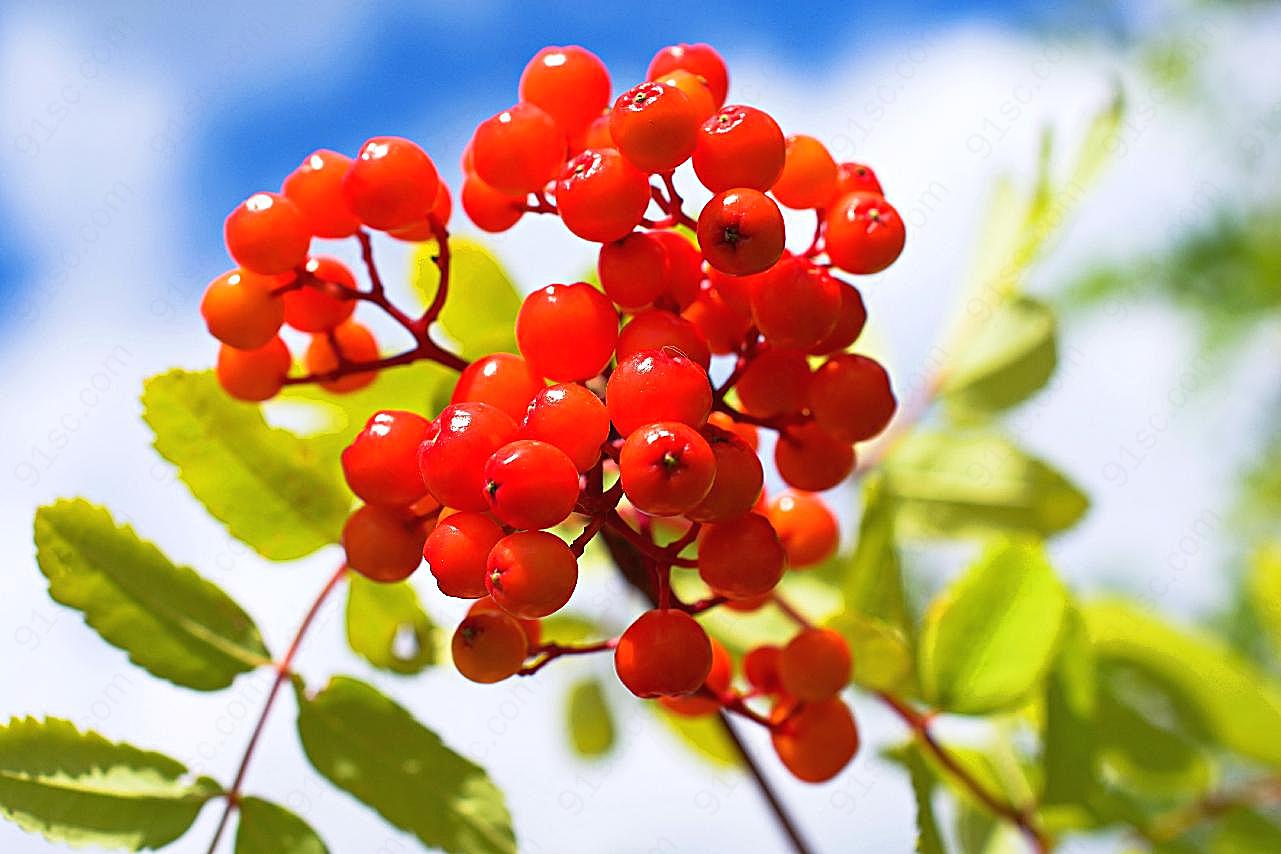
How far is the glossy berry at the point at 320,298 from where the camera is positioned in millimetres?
1229

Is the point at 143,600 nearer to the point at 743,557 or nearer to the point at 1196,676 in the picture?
the point at 743,557

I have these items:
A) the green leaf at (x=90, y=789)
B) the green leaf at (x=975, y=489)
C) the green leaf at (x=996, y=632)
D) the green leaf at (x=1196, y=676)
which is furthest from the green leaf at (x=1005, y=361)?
the green leaf at (x=90, y=789)

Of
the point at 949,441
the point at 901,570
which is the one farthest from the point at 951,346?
the point at 901,570

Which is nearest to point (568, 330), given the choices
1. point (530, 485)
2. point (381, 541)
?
point (530, 485)

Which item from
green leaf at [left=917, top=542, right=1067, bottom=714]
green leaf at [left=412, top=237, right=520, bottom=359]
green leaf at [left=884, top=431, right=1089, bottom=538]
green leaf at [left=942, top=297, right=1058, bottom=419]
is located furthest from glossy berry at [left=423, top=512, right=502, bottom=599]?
green leaf at [left=942, top=297, right=1058, bottom=419]

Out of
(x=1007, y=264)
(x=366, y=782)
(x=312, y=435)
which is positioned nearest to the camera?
→ (x=366, y=782)

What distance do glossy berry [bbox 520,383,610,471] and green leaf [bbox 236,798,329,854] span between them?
1.86 ft

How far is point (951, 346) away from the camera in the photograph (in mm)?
1956

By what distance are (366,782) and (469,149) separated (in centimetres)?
67

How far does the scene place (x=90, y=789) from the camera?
3.91 ft

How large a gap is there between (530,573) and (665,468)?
0.46 feet

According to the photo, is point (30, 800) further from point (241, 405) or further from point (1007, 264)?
point (1007, 264)

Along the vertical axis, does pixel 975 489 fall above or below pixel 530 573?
below

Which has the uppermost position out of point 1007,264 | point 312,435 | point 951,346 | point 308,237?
point 308,237
